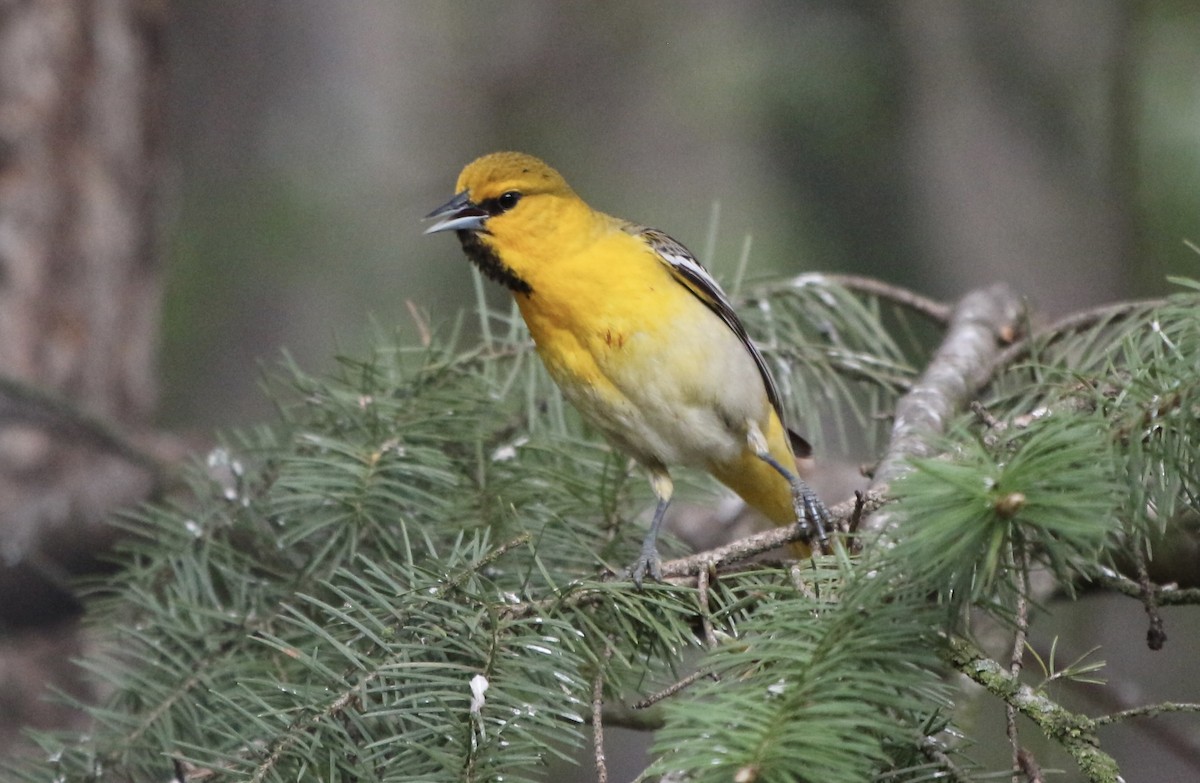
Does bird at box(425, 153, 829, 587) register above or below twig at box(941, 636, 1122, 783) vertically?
above

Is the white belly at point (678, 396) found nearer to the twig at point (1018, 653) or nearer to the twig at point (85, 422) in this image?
the twig at point (85, 422)

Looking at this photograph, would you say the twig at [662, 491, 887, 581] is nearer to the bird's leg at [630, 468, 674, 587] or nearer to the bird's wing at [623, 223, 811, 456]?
the bird's leg at [630, 468, 674, 587]

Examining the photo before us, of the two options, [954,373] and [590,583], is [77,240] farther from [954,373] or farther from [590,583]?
[590,583]

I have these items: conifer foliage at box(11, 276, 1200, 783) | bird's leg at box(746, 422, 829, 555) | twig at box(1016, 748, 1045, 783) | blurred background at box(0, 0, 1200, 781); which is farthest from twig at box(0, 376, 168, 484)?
twig at box(1016, 748, 1045, 783)

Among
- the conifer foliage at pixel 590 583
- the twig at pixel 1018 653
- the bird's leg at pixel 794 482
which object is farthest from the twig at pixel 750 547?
the bird's leg at pixel 794 482

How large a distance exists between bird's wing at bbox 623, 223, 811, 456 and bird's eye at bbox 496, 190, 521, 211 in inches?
18.2

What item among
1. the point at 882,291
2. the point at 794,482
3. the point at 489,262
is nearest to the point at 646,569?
the point at 794,482

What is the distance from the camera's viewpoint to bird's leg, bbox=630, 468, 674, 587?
86.0 inches

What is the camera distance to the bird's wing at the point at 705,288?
3447 millimetres

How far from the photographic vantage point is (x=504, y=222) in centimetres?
338

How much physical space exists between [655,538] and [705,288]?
1.02 metres

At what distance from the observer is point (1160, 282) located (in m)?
4.48

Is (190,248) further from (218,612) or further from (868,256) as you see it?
(218,612)

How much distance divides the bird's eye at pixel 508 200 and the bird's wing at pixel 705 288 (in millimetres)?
462
